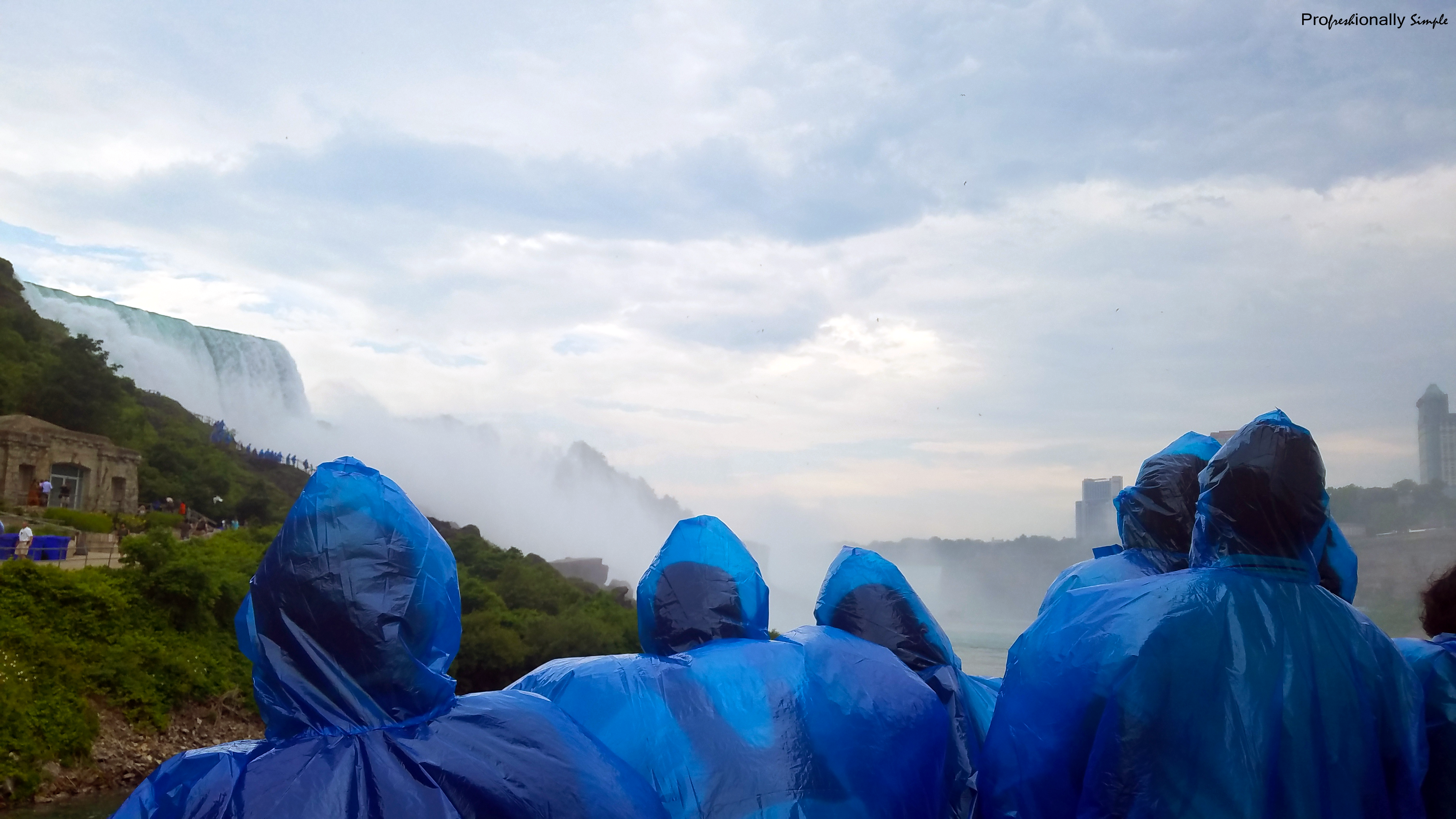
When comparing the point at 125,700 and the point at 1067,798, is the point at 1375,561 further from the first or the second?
the point at 125,700

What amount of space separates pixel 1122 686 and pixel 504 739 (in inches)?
42.7

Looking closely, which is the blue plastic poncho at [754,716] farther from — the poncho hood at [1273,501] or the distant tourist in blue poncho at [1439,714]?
the distant tourist in blue poncho at [1439,714]

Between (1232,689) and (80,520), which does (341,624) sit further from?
(80,520)

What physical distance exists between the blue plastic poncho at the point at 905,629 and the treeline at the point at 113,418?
28000 mm

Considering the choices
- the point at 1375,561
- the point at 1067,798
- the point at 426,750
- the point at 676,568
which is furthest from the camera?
the point at 1375,561

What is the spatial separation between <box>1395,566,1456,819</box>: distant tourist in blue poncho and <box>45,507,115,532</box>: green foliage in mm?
24380

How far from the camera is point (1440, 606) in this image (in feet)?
7.63

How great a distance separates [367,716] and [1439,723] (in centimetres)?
196

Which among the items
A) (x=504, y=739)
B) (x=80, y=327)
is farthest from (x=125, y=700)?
(x=80, y=327)

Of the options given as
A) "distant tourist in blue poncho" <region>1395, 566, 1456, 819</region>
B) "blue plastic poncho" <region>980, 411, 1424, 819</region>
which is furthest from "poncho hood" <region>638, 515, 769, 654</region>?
"distant tourist in blue poncho" <region>1395, 566, 1456, 819</region>

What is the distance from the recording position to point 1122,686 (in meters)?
1.79

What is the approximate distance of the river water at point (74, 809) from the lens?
11.4 meters

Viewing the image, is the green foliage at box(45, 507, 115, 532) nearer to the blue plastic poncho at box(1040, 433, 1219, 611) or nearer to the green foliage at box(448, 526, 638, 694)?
the green foliage at box(448, 526, 638, 694)

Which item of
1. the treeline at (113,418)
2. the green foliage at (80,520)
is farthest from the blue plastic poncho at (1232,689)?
the treeline at (113,418)
